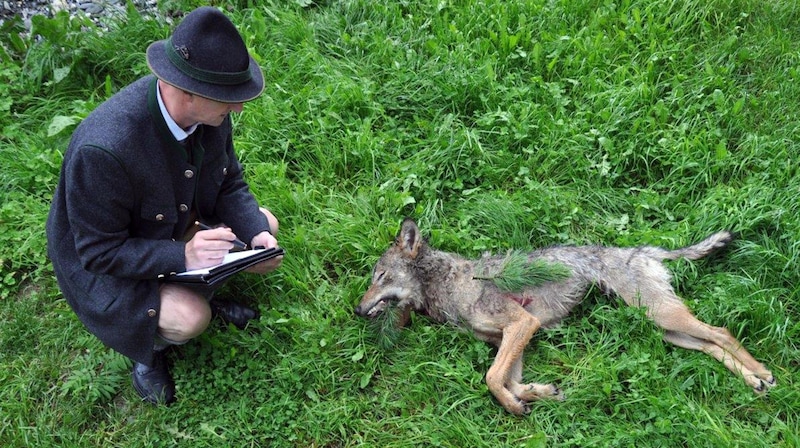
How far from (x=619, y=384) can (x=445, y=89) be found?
3.06m

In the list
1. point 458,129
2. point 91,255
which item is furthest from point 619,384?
point 91,255

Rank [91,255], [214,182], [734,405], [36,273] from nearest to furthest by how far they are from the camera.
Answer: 1. [91,255]
2. [734,405]
3. [214,182]
4. [36,273]

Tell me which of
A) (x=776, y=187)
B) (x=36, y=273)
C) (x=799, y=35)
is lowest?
(x=36, y=273)

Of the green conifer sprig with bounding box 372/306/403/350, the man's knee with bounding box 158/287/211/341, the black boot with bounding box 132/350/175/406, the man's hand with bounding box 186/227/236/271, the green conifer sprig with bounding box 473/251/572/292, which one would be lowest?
the black boot with bounding box 132/350/175/406

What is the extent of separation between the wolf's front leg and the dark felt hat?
236cm

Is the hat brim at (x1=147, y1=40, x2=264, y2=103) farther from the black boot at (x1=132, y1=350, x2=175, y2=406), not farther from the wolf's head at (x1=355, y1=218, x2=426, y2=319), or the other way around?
the black boot at (x1=132, y1=350, x2=175, y2=406)

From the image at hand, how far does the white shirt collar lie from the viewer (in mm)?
3738

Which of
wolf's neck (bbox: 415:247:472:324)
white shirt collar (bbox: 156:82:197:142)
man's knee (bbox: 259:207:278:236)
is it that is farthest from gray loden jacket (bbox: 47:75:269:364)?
wolf's neck (bbox: 415:247:472:324)

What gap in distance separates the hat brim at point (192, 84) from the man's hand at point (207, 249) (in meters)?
0.90

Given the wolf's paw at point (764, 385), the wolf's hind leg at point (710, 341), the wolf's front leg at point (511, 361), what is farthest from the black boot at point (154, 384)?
the wolf's paw at point (764, 385)

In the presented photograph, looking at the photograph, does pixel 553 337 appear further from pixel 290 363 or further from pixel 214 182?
pixel 214 182

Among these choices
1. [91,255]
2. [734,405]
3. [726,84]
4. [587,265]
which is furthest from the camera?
[726,84]

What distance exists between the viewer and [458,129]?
5840 millimetres

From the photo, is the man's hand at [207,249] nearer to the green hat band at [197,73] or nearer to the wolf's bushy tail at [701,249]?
the green hat band at [197,73]
